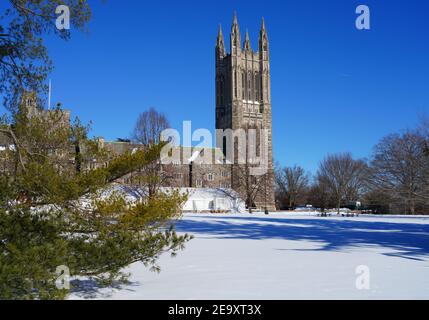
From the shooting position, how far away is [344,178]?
8275 centimetres

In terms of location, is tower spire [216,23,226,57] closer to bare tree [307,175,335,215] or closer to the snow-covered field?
bare tree [307,175,335,215]

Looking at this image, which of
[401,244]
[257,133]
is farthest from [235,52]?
[401,244]

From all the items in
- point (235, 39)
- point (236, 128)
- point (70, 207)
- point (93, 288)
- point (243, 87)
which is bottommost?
point (93, 288)

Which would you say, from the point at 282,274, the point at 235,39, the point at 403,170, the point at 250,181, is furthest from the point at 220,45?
the point at 282,274

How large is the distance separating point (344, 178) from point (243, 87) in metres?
28.0

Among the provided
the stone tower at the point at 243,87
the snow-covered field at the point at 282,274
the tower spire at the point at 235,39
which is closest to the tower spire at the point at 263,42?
the stone tower at the point at 243,87

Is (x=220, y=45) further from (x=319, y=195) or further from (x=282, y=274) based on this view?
(x=282, y=274)

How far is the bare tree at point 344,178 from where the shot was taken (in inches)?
3246

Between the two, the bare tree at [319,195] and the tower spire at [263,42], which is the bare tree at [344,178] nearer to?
the bare tree at [319,195]

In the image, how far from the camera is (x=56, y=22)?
7.96 metres

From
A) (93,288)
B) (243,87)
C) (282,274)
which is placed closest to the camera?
(93,288)

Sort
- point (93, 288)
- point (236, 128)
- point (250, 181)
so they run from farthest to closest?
point (236, 128) → point (250, 181) → point (93, 288)
